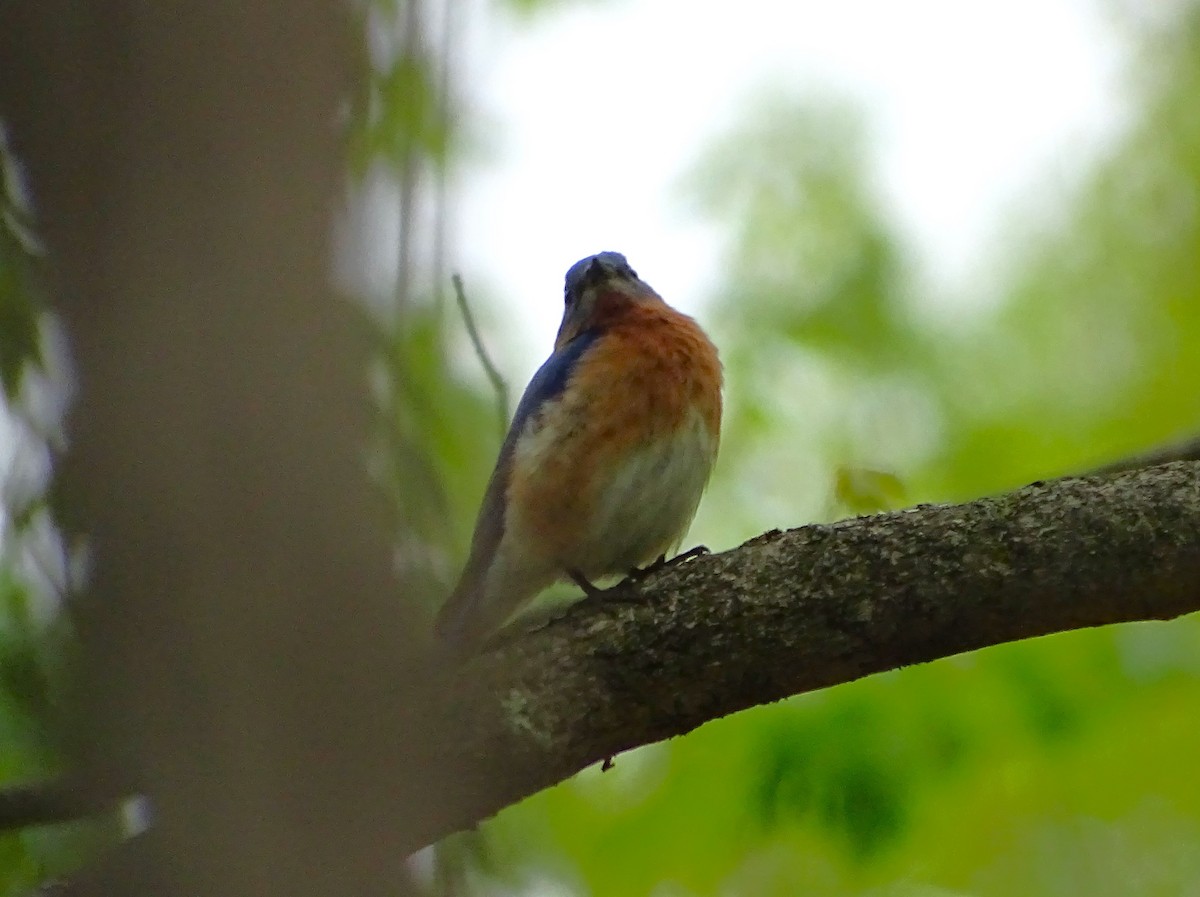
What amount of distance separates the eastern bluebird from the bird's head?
0.56 meters

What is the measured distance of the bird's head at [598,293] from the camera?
19.7ft

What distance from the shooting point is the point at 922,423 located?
843 centimetres

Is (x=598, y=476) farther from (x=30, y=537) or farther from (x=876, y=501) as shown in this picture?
(x=30, y=537)

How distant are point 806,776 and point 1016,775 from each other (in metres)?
2.09

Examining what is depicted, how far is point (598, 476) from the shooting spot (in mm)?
5027

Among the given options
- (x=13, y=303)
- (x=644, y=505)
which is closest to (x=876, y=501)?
(x=644, y=505)

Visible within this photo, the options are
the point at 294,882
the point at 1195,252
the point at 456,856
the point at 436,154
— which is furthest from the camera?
the point at 1195,252

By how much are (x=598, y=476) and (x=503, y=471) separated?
52 cm

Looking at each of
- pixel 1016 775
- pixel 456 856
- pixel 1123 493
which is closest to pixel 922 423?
pixel 1016 775

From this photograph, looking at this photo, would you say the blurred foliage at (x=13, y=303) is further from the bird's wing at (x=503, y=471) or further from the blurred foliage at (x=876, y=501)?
the bird's wing at (x=503, y=471)

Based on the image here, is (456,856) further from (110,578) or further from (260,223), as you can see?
(260,223)

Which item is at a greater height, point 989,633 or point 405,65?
point 405,65

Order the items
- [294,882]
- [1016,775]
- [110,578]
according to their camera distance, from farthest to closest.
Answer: [1016,775] < [110,578] < [294,882]

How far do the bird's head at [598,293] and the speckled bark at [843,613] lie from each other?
2.75m
